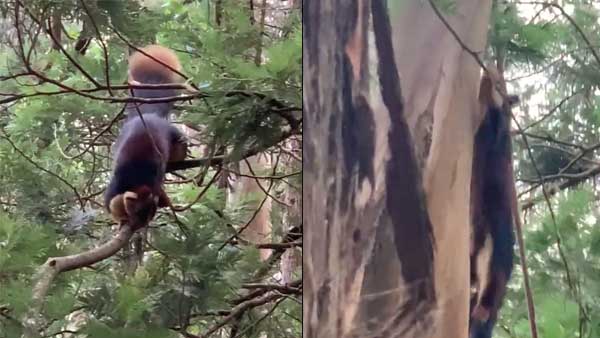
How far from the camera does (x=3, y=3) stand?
0.73 meters

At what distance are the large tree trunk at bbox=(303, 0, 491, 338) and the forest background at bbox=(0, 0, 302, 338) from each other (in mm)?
201

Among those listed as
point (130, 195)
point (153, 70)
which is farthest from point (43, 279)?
point (153, 70)

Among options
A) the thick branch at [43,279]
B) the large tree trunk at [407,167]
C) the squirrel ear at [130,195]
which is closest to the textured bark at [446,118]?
the large tree trunk at [407,167]

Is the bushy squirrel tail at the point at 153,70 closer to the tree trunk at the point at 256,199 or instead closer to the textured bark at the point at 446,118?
the tree trunk at the point at 256,199

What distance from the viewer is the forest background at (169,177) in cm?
69

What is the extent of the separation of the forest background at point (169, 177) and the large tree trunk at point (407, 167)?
20cm

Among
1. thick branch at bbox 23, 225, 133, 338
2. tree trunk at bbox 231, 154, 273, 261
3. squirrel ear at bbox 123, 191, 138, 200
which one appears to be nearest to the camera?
thick branch at bbox 23, 225, 133, 338

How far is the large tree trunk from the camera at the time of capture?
47 cm

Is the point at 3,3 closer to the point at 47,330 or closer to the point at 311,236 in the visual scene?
the point at 47,330

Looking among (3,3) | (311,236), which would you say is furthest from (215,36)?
(311,236)

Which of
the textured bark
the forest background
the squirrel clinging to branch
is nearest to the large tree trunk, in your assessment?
the textured bark

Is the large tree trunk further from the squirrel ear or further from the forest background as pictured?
the squirrel ear

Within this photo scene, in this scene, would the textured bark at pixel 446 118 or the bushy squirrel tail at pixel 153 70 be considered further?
the bushy squirrel tail at pixel 153 70

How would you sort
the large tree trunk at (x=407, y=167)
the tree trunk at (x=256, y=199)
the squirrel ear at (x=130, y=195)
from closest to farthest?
the large tree trunk at (x=407, y=167) → the squirrel ear at (x=130, y=195) → the tree trunk at (x=256, y=199)
